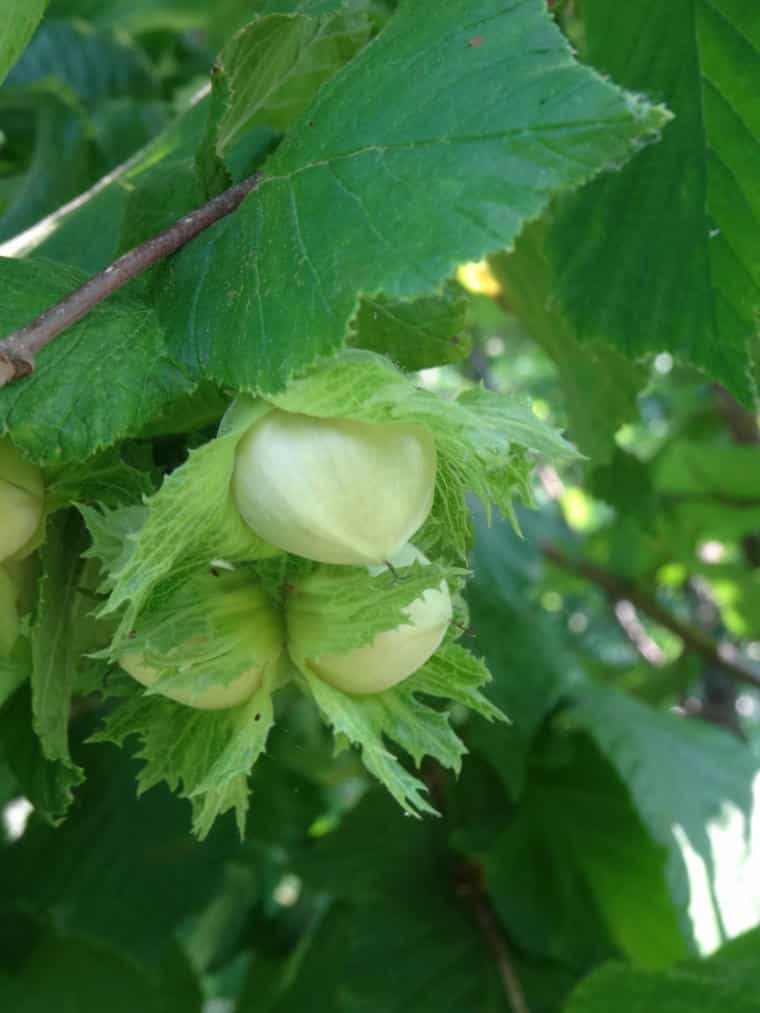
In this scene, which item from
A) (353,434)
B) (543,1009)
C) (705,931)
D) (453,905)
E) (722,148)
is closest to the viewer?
(353,434)

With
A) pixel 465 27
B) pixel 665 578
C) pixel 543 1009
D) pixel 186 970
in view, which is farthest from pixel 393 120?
pixel 665 578

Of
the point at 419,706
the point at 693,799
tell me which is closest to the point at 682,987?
the point at 693,799

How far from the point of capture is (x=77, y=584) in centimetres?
60

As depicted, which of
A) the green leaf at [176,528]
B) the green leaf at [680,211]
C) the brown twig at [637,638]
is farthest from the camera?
the brown twig at [637,638]

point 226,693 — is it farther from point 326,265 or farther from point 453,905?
point 453,905

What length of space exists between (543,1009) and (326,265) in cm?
111

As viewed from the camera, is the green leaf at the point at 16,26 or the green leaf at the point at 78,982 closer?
the green leaf at the point at 16,26

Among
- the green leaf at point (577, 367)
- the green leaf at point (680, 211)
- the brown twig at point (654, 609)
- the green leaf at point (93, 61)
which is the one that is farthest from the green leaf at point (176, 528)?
the brown twig at point (654, 609)

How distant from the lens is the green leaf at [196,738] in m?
0.57

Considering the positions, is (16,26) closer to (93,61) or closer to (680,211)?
(680,211)

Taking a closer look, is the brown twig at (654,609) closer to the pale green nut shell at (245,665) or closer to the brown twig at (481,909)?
the brown twig at (481,909)

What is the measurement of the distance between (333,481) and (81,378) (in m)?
0.13

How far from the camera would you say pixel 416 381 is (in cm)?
54

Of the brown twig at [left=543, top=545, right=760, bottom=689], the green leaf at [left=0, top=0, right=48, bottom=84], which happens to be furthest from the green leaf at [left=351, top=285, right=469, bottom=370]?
the brown twig at [left=543, top=545, right=760, bottom=689]
